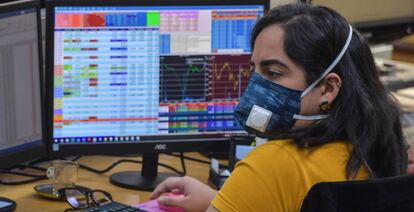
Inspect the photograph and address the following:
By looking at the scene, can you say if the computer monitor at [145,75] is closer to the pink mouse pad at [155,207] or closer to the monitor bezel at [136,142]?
the monitor bezel at [136,142]

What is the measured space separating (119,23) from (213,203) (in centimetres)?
76

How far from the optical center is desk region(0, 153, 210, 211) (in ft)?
6.62

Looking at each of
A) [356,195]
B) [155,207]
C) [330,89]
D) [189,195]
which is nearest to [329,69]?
[330,89]

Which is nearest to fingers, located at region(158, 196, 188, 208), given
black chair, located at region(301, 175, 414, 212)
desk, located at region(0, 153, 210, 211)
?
desk, located at region(0, 153, 210, 211)

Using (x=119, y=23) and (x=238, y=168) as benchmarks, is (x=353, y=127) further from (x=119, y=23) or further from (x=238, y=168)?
(x=119, y=23)

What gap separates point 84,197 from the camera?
6.68ft

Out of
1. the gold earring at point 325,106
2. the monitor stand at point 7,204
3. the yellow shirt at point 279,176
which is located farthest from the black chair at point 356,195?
the monitor stand at point 7,204

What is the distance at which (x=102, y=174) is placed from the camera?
2.28m

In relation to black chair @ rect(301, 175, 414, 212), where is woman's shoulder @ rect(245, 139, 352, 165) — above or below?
above

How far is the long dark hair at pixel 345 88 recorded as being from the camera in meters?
1.53

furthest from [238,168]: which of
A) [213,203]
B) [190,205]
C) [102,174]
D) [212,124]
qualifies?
[102,174]

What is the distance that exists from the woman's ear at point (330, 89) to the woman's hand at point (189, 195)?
0.44 metres

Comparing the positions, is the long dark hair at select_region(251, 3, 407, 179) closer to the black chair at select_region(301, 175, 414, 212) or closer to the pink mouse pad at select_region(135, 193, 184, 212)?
the black chair at select_region(301, 175, 414, 212)

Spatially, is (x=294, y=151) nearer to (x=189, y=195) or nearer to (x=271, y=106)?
(x=271, y=106)
